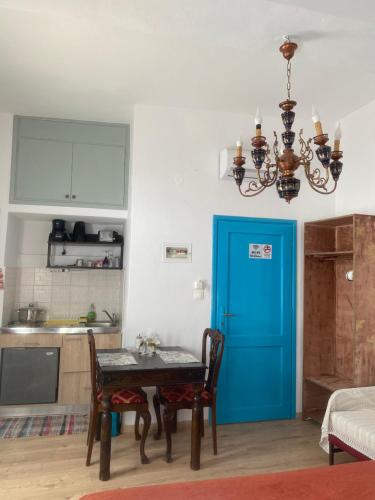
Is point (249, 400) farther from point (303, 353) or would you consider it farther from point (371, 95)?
point (371, 95)

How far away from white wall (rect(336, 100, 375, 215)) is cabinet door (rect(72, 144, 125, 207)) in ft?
7.70

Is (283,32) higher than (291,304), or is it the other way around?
(283,32)

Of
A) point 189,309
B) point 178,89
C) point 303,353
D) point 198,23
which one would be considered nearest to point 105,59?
point 178,89

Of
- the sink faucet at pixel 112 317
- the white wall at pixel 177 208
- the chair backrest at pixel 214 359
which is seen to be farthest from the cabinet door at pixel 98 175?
the chair backrest at pixel 214 359

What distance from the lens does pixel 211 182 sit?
359 centimetres

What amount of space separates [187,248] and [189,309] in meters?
0.59

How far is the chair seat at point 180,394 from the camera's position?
278cm

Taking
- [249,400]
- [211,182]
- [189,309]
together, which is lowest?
[249,400]

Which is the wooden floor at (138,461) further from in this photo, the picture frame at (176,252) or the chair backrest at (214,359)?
the picture frame at (176,252)

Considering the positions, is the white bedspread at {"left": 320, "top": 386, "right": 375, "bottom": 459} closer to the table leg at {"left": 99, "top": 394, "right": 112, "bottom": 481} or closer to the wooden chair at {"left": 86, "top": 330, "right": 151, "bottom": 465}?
the wooden chair at {"left": 86, "top": 330, "right": 151, "bottom": 465}

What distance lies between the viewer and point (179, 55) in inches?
105

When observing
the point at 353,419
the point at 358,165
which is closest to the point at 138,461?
the point at 353,419

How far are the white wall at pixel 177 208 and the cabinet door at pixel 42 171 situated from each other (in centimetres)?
84

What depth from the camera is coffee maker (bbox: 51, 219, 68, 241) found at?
392 centimetres
